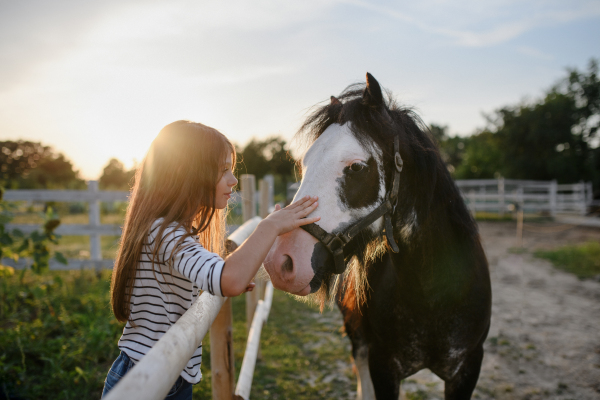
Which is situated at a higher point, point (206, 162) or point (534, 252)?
point (206, 162)

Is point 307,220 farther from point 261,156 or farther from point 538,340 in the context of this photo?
point 261,156

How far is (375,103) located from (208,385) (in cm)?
268

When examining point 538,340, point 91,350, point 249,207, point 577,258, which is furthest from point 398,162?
point 577,258

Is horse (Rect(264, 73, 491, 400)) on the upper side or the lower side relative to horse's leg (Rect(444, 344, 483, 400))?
upper

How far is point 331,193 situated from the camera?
1390 mm

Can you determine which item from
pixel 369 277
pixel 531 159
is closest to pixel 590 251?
pixel 369 277

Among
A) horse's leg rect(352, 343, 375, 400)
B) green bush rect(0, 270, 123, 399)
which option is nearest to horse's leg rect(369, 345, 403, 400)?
horse's leg rect(352, 343, 375, 400)

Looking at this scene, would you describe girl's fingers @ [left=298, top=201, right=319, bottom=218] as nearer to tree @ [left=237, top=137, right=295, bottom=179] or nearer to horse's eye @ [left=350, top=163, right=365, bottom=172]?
horse's eye @ [left=350, top=163, right=365, bottom=172]

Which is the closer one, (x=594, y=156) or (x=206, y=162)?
(x=206, y=162)

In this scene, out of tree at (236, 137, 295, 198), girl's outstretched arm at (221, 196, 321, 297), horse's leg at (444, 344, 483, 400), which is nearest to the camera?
girl's outstretched arm at (221, 196, 321, 297)

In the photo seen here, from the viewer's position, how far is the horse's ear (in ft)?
5.10

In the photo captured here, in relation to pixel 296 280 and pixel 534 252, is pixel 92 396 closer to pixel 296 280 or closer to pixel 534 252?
pixel 296 280

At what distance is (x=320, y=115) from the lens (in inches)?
67.7

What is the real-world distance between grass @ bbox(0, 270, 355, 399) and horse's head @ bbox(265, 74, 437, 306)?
137 centimetres
